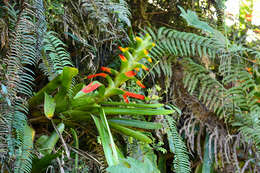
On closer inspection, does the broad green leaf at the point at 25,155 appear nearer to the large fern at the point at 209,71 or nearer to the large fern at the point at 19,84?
the large fern at the point at 19,84

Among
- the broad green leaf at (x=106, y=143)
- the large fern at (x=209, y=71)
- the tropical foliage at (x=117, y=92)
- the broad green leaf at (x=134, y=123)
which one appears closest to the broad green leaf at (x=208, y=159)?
the tropical foliage at (x=117, y=92)

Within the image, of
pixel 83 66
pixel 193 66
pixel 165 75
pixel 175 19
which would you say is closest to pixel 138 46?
pixel 83 66

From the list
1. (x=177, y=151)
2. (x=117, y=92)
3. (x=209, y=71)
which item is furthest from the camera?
(x=209, y=71)

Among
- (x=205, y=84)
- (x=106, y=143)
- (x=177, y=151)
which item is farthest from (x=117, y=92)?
(x=205, y=84)

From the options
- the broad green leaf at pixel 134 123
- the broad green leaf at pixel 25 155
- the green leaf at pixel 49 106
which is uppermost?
the green leaf at pixel 49 106

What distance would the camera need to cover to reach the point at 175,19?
6.79 feet

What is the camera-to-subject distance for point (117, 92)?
1185 mm

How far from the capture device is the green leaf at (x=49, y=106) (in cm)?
106

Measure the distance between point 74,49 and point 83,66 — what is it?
12 centimetres

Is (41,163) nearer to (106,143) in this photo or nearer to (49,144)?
(49,144)

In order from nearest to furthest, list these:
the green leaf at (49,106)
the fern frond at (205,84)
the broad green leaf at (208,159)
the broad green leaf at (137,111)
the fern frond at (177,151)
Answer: the green leaf at (49,106) → the broad green leaf at (137,111) → the fern frond at (177,151) → the broad green leaf at (208,159) → the fern frond at (205,84)

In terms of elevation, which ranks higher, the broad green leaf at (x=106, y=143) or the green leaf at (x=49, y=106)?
the green leaf at (x=49, y=106)

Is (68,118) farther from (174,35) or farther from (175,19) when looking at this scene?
(175,19)

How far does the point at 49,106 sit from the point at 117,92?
0.29 metres
